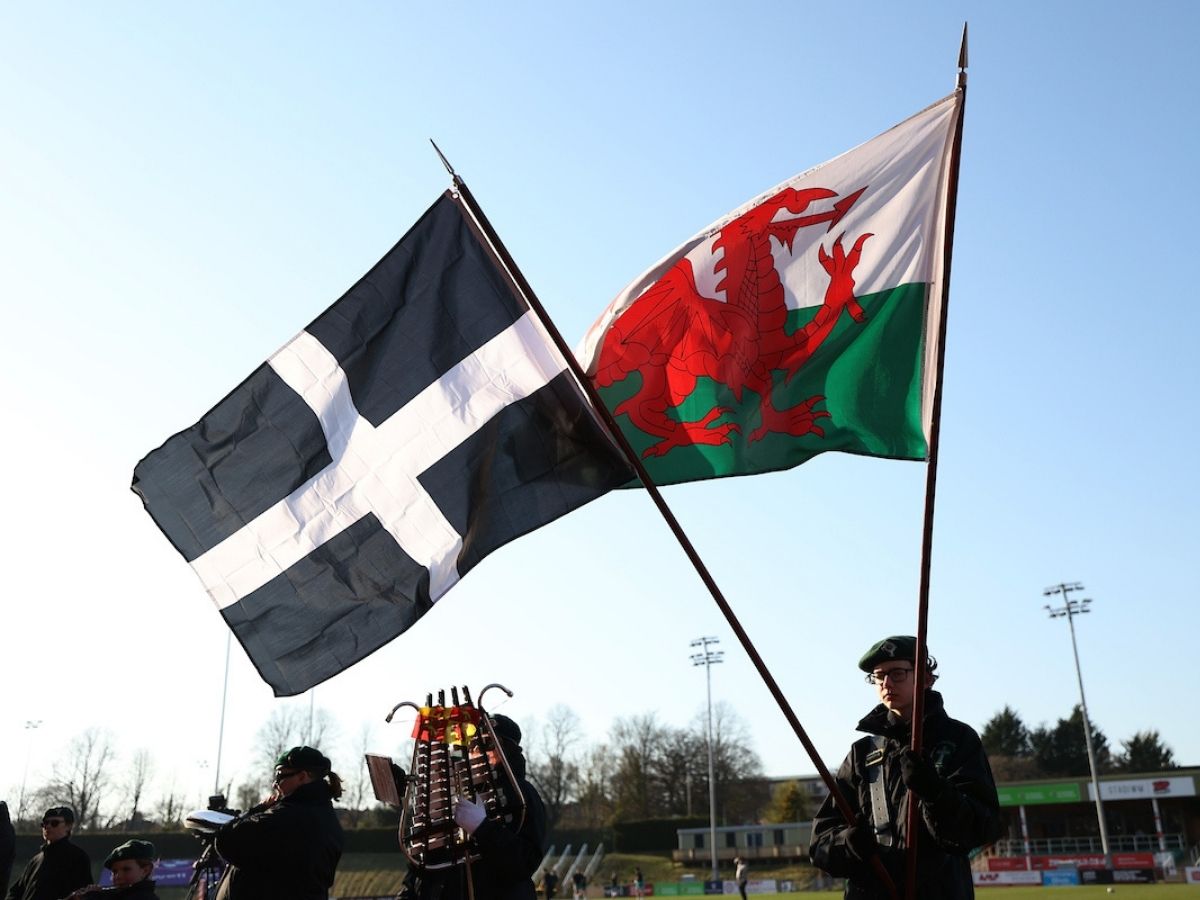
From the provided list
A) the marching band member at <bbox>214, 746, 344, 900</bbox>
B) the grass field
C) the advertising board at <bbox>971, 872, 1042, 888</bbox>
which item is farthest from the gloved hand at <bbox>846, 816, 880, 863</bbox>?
the grass field

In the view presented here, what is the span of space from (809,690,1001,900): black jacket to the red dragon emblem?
2.10 meters

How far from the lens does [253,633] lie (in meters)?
6.93

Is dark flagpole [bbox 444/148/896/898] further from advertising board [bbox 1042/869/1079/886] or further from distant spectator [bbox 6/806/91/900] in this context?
advertising board [bbox 1042/869/1079/886]

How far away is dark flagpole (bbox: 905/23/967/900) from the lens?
4590 millimetres

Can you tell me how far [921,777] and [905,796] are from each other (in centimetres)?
53

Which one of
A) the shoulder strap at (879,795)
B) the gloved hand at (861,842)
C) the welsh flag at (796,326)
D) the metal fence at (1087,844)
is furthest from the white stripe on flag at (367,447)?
the metal fence at (1087,844)

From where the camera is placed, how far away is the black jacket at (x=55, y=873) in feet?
31.9

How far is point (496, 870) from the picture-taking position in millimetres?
6359

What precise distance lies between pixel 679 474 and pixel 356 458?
1919 mm

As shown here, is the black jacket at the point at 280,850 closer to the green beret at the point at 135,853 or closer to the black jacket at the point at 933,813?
the green beret at the point at 135,853

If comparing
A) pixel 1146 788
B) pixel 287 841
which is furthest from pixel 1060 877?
pixel 287 841

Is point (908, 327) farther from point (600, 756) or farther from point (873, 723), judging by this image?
point (600, 756)

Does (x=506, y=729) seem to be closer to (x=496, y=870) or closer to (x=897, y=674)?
(x=496, y=870)

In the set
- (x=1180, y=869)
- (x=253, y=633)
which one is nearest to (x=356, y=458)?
(x=253, y=633)
